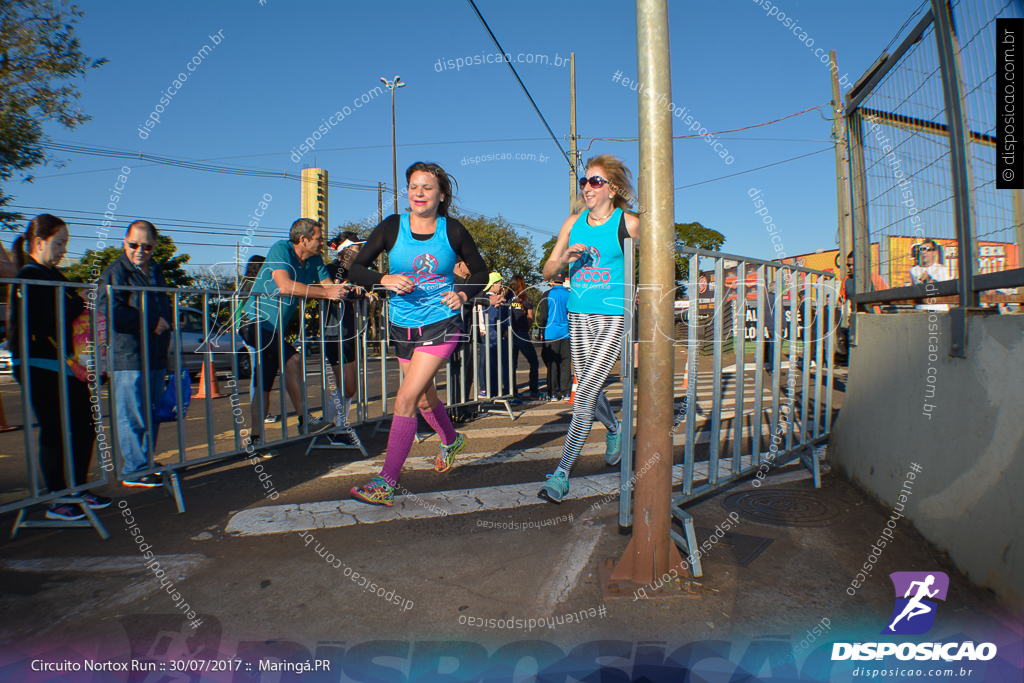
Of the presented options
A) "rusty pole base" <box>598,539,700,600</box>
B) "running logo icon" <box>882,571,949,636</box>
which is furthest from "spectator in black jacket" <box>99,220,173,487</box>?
"running logo icon" <box>882,571,949,636</box>

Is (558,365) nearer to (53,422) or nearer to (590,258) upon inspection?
(590,258)

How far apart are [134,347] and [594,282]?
2.92 metres

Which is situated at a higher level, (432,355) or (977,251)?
(977,251)

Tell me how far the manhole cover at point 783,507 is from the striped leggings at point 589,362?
0.93 m

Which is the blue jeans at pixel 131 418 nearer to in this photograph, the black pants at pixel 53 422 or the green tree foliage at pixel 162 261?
the black pants at pixel 53 422

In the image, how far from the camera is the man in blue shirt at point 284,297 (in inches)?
185

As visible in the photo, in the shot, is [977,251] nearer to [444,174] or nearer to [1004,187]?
[1004,187]

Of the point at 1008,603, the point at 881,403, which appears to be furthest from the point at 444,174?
the point at 1008,603

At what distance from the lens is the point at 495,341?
7.64 m

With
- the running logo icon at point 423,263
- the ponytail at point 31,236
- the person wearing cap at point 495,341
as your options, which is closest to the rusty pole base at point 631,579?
the running logo icon at point 423,263

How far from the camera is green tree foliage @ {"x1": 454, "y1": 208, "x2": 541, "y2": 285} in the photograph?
36094mm

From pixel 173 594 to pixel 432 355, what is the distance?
69.6 inches

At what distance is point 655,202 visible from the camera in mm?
2348

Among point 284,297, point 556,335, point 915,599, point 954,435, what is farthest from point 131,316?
point 556,335
